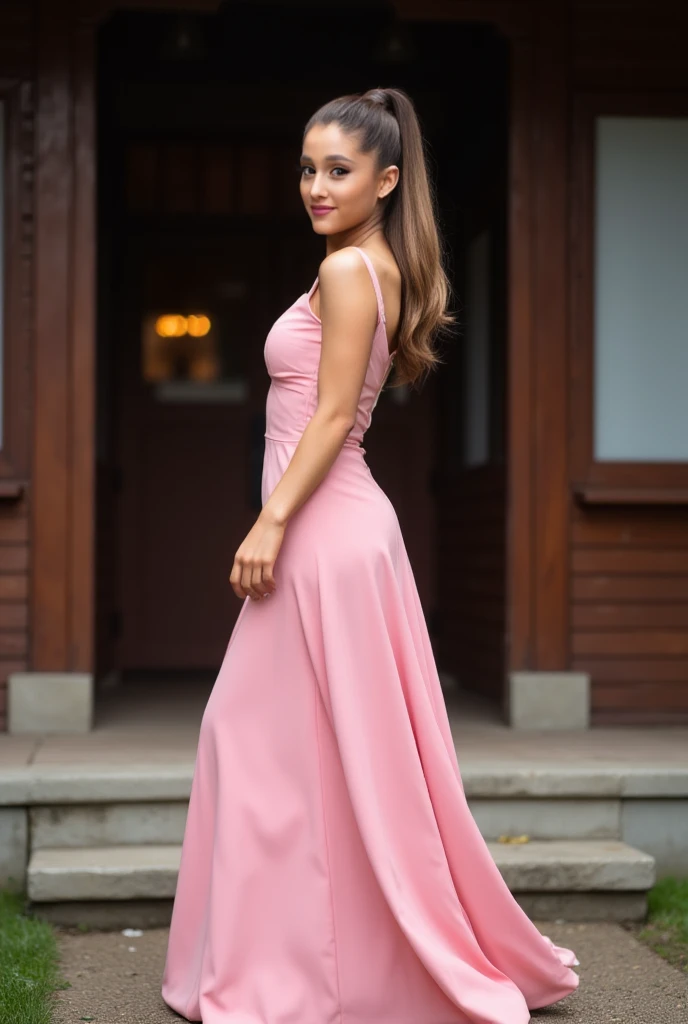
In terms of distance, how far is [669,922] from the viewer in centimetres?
390

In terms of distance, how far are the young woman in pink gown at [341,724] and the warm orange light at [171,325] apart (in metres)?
4.62

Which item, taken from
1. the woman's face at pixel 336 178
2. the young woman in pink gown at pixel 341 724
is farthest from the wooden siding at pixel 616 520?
the woman's face at pixel 336 178

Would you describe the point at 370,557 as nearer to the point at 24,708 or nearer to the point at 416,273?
the point at 416,273

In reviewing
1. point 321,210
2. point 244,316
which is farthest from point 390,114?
point 244,316

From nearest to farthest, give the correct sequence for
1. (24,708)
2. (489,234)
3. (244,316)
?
(24,708) < (489,234) < (244,316)

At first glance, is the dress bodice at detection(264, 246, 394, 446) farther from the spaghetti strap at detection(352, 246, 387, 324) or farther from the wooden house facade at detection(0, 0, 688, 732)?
the wooden house facade at detection(0, 0, 688, 732)

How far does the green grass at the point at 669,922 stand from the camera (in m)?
3.67

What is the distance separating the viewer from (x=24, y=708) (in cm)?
514

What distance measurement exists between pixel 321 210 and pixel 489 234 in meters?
3.68

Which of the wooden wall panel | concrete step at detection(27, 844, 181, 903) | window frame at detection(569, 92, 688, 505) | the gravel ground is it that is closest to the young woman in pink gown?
the gravel ground

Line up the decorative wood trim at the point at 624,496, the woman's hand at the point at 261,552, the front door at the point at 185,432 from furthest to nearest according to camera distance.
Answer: the front door at the point at 185,432, the decorative wood trim at the point at 624,496, the woman's hand at the point at 261,552

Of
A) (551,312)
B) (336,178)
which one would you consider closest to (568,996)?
(336,178)

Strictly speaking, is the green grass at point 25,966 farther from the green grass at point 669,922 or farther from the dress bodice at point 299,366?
the green grass at point 669,922

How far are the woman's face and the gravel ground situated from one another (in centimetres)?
178
